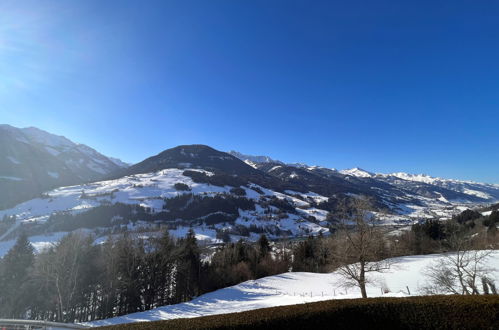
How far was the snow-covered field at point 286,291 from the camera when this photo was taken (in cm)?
3925

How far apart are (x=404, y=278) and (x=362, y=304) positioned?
Result: 48282mm

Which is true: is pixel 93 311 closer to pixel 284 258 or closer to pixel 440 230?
pixel 284 258

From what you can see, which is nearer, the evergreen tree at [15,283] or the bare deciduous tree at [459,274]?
the bare deciduous tree at [459,274]

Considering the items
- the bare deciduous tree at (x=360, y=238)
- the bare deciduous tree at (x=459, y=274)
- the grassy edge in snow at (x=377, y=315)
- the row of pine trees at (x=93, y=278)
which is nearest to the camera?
the grassy edge in snow at (x=377, y=315)

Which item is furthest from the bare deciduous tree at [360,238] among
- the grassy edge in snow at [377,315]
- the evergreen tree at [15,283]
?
the evergreen tree at [15,283]

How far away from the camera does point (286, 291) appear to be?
54781mm

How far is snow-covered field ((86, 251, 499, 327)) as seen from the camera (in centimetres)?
3925

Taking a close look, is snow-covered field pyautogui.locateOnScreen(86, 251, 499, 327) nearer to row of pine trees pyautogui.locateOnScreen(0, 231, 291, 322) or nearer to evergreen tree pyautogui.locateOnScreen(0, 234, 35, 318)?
row of pine trees pyautogui.locateOnScreen(0, 231, 291, 322)

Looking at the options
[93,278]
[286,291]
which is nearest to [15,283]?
[93,278]

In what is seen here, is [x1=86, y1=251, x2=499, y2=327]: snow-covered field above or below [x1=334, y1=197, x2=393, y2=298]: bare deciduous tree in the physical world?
below

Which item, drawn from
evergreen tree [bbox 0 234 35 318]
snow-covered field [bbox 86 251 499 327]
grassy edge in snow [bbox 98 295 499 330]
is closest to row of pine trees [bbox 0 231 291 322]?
evergreen tree [bbox 0 234 35 318]

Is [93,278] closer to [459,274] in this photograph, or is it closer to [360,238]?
[360,238]

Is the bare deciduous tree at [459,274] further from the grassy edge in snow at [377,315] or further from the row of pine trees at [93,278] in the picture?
the row of pine trees at [93,278]

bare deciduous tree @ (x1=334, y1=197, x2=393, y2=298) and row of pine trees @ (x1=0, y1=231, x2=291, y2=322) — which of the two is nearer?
bare deciduous tree @ (x1=334, y1=197, x2=393, y2=298)
